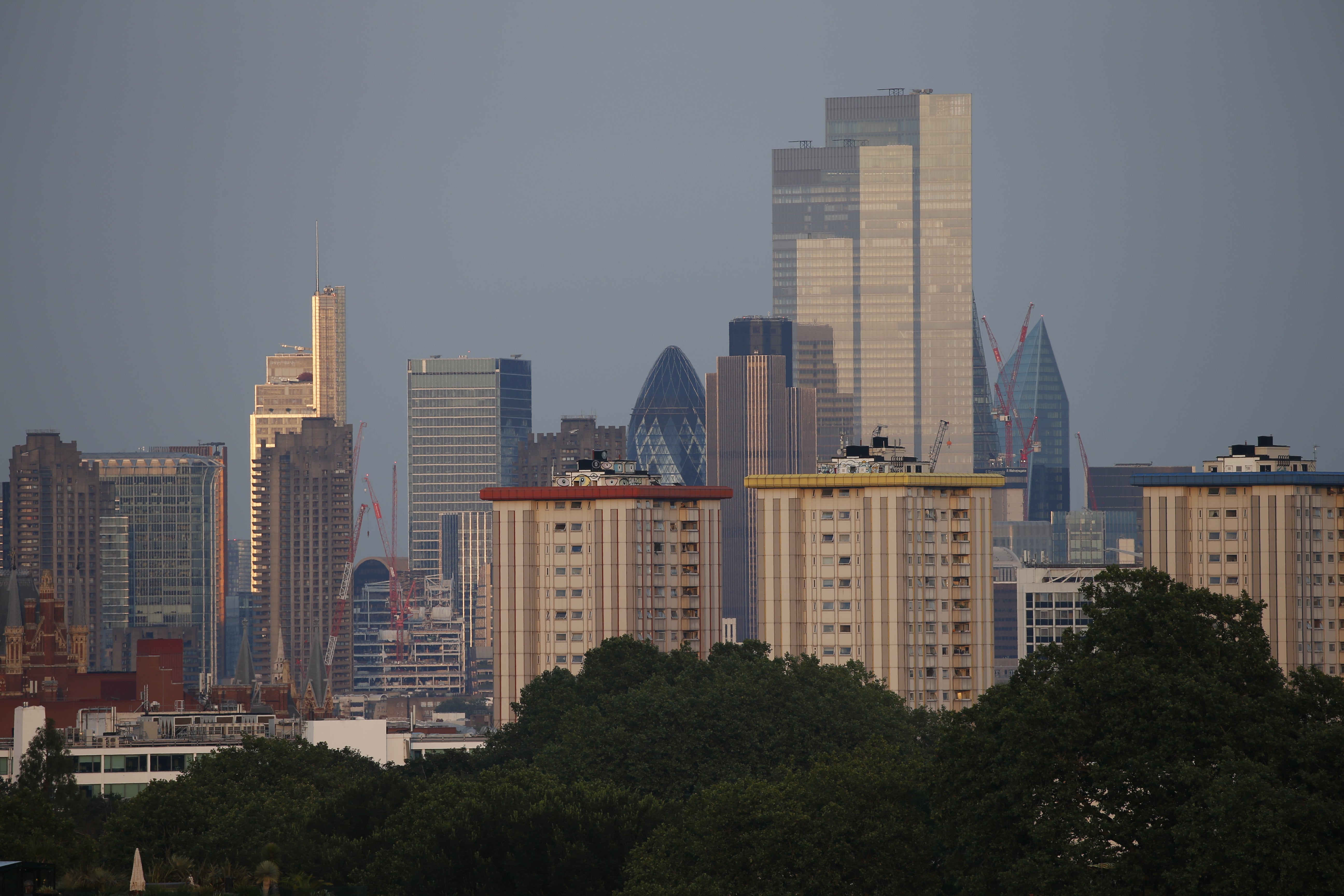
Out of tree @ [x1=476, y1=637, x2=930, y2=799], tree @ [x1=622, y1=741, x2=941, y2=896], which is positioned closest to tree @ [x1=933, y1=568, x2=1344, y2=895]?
tree @ [x1=622, y1=741, x2=941, y2=896]

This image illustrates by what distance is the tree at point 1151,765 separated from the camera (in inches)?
3435

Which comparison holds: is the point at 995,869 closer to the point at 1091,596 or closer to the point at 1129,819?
the point at 1129,819

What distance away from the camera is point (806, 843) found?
106 metres

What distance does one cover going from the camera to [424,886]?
383ft

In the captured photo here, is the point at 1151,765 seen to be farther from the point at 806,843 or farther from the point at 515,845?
the point at 515,845

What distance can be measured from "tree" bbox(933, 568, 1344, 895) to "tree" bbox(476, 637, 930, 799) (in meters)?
41.8

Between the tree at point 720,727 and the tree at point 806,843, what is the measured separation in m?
26.4

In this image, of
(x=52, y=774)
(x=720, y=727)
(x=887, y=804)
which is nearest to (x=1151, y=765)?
(x=887, y=804)

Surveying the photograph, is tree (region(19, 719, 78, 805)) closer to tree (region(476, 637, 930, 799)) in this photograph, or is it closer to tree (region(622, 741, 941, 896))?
tree (region(476, 637, 930, 799))

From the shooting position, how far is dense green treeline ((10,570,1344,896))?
91.1 meters

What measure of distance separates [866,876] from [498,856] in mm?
24074

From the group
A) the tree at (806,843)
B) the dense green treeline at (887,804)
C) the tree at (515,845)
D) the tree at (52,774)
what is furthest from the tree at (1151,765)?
the tree at (52,774)

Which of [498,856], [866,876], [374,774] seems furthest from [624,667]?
[866,876]

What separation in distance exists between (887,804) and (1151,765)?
1892cm
